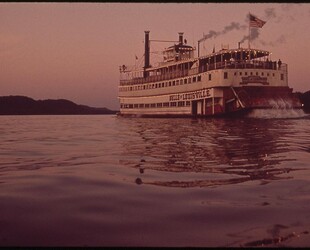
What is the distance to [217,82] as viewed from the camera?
38.3 metres

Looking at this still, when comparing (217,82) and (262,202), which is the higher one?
(217,82)

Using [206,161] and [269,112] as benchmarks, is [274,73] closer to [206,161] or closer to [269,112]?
[269,112]

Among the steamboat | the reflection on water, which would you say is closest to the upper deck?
the steamboat

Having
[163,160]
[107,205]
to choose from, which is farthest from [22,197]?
[163,160]

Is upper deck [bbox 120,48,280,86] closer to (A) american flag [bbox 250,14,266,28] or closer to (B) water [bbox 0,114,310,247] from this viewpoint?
(A) american flag [bbox 250,14,266,28]

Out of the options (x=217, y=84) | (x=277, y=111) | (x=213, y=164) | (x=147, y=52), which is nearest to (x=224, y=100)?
(x=217, y=84)

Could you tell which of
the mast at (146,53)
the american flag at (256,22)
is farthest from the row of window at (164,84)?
the american flag at (256,22)

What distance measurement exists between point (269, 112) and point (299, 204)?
101 feet

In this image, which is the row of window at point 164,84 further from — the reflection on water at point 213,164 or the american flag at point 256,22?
the reflection on water at point 213,164

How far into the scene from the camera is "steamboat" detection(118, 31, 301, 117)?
35688 millimetres

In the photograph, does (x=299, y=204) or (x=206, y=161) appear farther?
(x=206, y=161)

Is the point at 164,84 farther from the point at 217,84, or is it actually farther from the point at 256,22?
→ the point at 256,22

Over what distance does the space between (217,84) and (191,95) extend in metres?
6.31

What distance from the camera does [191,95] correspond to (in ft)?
145
